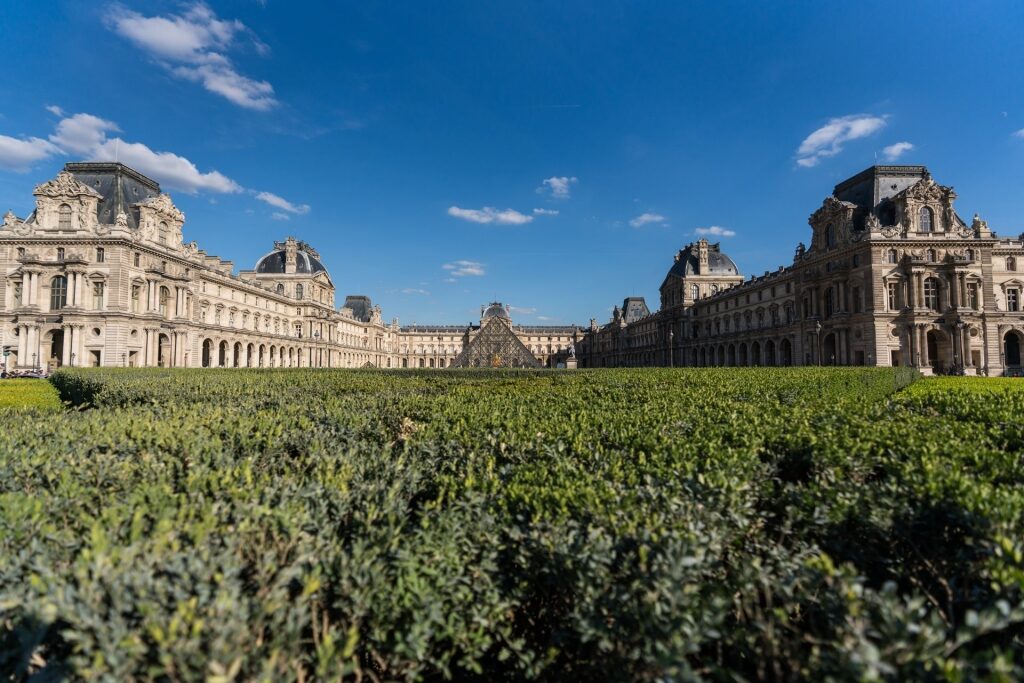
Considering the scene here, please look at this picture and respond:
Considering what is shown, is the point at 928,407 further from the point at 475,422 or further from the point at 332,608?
the point at 332,608

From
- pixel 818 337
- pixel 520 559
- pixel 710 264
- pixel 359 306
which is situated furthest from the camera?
pixel 359 306

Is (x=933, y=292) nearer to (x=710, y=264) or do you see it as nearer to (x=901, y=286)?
(x=901, y=286)

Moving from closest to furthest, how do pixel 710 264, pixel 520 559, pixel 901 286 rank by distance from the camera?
pixel 520 559, pixel 901 286, pixel 710 264

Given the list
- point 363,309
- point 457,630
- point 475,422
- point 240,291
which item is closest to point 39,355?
point 240,291

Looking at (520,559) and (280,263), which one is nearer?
(520,559)

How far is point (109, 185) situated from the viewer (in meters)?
48.1

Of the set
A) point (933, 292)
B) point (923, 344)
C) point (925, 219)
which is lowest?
point (923, 344)

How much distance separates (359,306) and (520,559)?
117 metres

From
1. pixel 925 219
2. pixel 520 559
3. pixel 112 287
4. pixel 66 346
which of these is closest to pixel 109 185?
pixel 112 287

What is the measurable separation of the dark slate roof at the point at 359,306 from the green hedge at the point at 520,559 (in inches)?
4397

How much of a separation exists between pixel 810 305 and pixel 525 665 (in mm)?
59617

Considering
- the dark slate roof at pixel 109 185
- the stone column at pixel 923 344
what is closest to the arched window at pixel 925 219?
the stone column at pixel 923 344

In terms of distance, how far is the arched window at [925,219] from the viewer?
4513cm

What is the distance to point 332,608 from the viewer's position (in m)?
3.20
